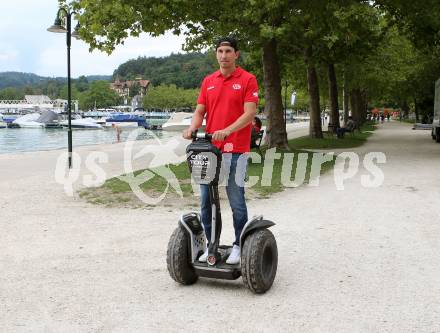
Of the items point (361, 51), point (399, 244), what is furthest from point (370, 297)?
point (361, 51)

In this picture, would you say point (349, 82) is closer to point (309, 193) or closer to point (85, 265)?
point (309, 193)

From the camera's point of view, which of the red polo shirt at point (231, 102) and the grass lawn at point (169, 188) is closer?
the red polo shirt at point (231, 102)

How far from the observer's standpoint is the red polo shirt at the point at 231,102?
206 inches

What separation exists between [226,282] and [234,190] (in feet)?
2.97

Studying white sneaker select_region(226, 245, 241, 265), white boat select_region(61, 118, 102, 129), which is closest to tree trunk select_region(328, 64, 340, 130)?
white sneaker select_region(226, 245, 241, 265)

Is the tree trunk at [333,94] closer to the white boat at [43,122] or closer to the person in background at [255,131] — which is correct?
the person in background at [255,131]

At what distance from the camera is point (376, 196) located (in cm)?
1095

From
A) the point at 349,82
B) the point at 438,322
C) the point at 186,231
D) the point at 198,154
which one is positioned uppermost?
the point at 349,82

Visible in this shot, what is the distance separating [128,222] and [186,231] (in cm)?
339

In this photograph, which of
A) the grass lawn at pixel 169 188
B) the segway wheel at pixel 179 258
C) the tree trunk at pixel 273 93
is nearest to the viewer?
the segway wheel at pixel 179 258

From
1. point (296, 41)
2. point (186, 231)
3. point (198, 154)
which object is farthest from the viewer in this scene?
point (296, 41)

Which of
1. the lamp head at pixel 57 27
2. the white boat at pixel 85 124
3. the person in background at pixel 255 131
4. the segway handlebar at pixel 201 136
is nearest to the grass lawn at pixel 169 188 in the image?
the person in background at pixel 255 131

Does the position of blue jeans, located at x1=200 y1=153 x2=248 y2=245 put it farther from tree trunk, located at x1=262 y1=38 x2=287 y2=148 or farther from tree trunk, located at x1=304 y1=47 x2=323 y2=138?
tree trunk, located at x1=304 y1=47 x2=323 y2=138

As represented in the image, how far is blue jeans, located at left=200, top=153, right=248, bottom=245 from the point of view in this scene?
208 inches
